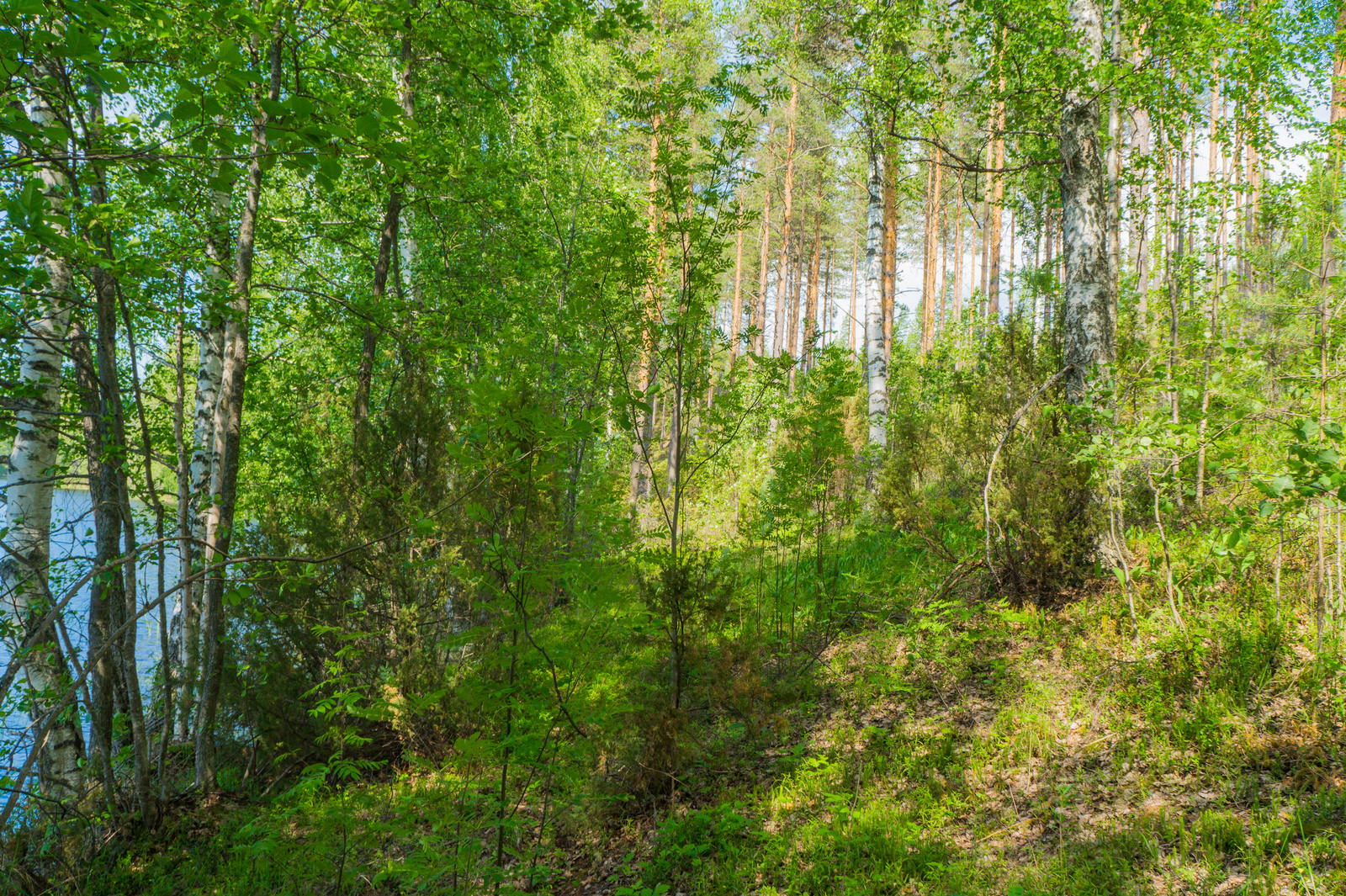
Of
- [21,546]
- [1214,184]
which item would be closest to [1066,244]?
[1214,184]

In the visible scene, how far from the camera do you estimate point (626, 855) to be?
144 inches

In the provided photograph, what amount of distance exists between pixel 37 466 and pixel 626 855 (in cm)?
473

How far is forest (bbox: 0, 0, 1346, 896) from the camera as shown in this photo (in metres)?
2.89

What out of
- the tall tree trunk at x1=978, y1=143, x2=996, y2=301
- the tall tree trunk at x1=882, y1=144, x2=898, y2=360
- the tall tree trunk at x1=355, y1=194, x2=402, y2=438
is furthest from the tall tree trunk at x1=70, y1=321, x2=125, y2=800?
the tall tree trunk at x1=978, y1=143, x2=996, y2=301

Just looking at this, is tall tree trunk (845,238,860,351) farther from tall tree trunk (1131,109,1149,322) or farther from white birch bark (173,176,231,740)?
white birch bark (173,176,231,740)

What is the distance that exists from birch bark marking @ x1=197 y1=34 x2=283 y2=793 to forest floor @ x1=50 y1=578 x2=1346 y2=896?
22.2 inches

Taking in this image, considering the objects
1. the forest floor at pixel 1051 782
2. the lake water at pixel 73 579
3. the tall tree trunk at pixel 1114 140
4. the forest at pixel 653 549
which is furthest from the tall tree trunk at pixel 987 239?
the lake water at pixel 73 579

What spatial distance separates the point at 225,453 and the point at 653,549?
10.8 ft

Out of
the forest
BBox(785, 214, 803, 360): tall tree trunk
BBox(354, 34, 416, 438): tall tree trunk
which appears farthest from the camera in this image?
BBox(785, 214, 803, 360): tall tree trunk

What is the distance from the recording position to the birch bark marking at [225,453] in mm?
4531

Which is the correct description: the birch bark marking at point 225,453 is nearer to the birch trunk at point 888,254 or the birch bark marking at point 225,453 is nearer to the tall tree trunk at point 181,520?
the tall tree trunk at point 181,520

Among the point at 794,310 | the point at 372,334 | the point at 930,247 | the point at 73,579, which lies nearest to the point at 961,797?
the point at 372,334

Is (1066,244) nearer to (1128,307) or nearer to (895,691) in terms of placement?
(1128,307)

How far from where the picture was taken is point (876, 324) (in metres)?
9.12
